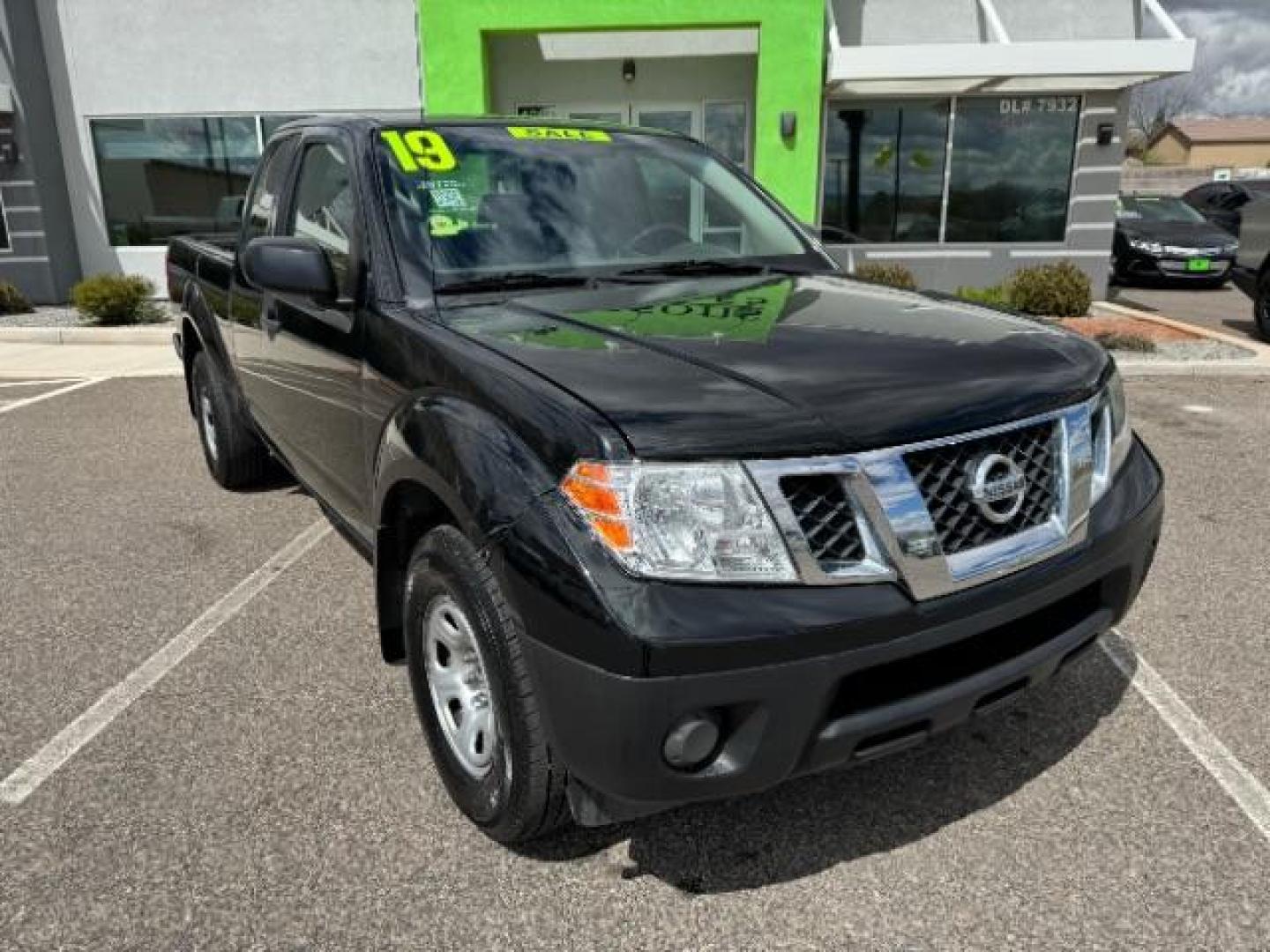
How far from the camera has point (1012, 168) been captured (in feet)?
42.2

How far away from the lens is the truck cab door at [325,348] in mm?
2934

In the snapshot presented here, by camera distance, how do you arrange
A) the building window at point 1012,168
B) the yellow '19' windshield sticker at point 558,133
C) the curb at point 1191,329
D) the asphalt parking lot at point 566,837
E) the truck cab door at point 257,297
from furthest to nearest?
the building window at point 1012,168
the curb at point 1191,329
the truck cab door at point 257,297
the yellow '19' windshield sticker at point 558,133
the asphalt parking lot at point 566,837

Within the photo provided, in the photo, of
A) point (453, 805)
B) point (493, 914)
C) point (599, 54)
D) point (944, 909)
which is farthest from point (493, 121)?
point (599, 54)

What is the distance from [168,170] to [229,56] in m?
1.80

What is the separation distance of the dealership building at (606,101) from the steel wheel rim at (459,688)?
10501 mm

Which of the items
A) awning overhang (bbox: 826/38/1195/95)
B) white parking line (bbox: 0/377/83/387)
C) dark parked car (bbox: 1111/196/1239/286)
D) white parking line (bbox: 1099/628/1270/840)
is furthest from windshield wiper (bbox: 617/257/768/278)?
dark parked car (bbox: 1111/196/1239/286)

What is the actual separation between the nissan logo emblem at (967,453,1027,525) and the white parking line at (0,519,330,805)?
2.58 m

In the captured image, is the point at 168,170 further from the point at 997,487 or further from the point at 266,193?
the point at 997,487

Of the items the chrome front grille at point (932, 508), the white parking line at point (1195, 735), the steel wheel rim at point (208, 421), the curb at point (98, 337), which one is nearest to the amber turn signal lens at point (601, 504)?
the chrome front grille at point (932, 508)

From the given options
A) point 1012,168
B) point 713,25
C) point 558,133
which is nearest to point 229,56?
point 713,25

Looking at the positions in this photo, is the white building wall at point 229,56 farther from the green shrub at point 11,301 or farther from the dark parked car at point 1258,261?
the dark parked car at point 1258,261

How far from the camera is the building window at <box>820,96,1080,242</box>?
41.5 ft

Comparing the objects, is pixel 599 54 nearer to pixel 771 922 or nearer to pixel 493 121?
pixel 493 121

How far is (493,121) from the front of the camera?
339 centimetres
